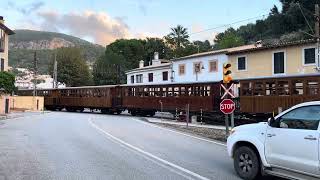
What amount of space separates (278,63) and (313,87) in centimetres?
1676

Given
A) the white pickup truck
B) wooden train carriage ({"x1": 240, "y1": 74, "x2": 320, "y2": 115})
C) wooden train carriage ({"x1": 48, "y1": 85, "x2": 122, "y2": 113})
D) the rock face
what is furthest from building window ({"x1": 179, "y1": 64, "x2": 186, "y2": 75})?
the rock face

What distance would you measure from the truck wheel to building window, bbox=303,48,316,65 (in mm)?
31102

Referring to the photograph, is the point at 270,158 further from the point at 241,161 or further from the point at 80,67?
the point at 80,67

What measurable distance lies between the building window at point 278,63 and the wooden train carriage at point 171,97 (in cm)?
953

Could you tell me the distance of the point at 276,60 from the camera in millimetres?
42812

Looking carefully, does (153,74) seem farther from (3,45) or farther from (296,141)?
(296,141)

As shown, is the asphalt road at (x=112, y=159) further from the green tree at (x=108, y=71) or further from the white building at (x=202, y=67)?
the green tree at (x=108, y=71)

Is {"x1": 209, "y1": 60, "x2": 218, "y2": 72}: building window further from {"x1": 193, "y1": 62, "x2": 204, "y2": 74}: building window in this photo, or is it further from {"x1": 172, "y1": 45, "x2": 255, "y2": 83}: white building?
{"x1": 193, "y1": 62, "x2": 204, "y2": 74}: building window

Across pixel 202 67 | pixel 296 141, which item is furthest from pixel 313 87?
pixel 202 67

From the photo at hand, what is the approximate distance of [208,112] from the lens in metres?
34.6

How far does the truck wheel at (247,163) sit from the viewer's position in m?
9.92

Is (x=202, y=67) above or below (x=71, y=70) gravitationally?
below

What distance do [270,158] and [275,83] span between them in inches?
760

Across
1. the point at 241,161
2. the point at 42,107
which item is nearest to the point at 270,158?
the point at 241,161
